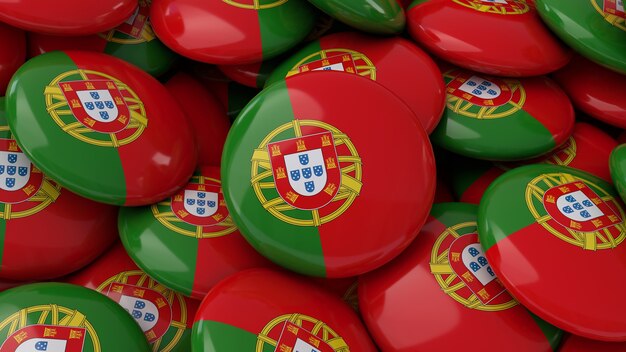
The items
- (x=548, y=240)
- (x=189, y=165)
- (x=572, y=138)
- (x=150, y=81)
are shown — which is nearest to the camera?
(x=548, y=240)

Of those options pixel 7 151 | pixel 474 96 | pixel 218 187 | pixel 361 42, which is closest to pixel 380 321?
pixel 218 187

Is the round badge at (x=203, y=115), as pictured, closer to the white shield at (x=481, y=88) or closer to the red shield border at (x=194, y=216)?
the red shield border at (x=194, y=216)

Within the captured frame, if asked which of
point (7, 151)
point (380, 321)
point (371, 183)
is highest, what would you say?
point (371, 183)

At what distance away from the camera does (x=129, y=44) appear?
6.78 feet

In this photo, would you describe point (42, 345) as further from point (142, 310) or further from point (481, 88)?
point (481, 88)

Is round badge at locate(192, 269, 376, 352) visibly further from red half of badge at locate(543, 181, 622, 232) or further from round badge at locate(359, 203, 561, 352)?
red half of badge at locate(543, 181, 622, 232)

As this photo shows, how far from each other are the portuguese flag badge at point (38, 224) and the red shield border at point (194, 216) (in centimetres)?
25

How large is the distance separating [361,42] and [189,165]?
0.71 m

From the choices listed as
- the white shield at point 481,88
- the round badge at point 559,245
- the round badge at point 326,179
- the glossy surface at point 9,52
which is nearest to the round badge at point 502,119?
the white shield at point 481,88

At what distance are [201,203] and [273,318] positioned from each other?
0.46 m

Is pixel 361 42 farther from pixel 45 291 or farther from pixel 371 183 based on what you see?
pixel 45 291

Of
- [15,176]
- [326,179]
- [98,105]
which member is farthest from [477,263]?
[15,176]

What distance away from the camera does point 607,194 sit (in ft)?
5.55

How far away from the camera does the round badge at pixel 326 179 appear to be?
1524 millimetres
